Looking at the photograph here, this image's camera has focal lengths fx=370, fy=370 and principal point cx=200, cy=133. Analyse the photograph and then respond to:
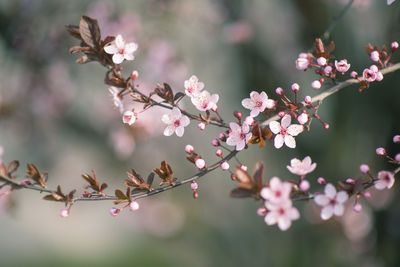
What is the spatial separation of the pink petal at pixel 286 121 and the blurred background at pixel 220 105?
1.24 meters

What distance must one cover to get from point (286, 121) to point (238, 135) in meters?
0.13

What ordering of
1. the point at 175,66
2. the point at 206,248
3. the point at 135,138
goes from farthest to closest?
the point at 206,248, the point at 175,66, the point at 135,138

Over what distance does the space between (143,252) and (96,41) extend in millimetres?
7651

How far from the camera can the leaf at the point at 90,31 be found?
1.07 meters

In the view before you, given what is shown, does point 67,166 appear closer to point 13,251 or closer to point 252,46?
point 252,46

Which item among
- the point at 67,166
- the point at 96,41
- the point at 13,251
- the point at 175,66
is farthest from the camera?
the point at 13,251

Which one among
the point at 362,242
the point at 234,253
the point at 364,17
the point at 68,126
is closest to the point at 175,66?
the point at 68,126

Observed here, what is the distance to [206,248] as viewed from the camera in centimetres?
337

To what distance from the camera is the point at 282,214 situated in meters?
0.86

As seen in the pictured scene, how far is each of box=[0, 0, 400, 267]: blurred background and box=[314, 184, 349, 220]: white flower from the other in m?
1.31

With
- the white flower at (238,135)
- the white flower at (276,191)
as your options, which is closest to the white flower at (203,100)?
the white flower at (238,135)

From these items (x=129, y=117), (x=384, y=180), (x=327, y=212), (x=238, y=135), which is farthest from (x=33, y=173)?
(x=384, y=180)

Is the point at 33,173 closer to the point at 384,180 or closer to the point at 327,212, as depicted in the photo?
the point at 327,212

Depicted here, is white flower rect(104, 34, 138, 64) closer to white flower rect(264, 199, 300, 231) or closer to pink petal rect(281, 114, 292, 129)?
pink petal rect(281, 114, 292, 129)
